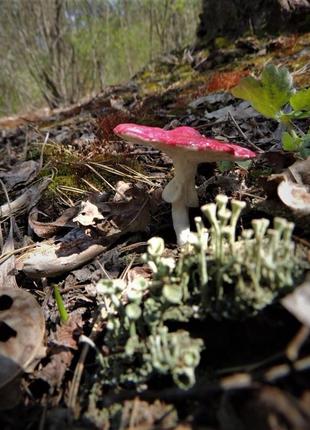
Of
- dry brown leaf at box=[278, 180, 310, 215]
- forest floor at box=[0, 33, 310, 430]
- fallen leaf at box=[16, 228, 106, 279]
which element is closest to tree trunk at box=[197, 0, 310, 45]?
forest floor at box=[0, 33, 310, 430]

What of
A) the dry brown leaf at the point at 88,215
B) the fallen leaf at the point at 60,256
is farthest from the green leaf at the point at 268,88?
the fallen leaf at the point at 60,256

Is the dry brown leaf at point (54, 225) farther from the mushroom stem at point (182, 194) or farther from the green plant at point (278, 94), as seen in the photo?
the green plant at point (278, 94)

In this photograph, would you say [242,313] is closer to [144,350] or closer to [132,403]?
[144,350]

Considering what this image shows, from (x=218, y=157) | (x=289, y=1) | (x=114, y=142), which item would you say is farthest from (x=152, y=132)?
(x=289, y=1)

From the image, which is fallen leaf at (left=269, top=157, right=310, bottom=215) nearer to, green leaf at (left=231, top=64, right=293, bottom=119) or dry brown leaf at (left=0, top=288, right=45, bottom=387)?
green leaf at (left=231, top=64, right=293, bottom=119)

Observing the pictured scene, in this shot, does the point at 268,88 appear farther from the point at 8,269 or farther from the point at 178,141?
the point at 8,269

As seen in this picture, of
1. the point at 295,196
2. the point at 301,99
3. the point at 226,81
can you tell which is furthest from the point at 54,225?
the point at 226,81

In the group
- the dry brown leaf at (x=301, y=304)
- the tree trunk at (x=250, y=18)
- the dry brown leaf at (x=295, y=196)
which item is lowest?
the dry brown leaf at (x=295, y=196)
